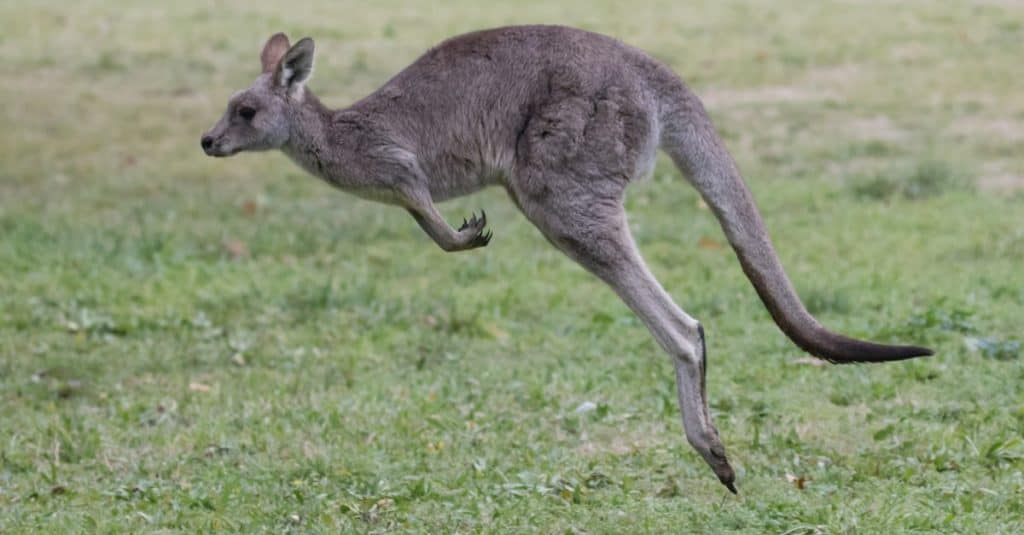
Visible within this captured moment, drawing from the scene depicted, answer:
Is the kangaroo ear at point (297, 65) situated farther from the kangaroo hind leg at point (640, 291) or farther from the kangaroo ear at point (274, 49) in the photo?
the kangaroo hind leg at point (640, 291)

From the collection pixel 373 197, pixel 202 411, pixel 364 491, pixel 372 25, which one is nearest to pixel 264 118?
pixel 373 197

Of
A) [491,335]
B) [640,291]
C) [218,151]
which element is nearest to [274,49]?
[218,151]

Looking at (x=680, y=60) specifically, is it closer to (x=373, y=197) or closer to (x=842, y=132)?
(x=842, y=132)

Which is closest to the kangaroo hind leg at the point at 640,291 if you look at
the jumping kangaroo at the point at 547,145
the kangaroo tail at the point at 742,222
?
the jumping kangaroo at the point at 547,145

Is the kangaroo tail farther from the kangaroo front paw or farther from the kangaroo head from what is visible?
the kangaroo head

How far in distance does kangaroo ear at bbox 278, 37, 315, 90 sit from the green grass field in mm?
1519

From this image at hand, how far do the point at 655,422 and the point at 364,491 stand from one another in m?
1.41

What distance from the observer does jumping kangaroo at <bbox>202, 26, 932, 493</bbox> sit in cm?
533

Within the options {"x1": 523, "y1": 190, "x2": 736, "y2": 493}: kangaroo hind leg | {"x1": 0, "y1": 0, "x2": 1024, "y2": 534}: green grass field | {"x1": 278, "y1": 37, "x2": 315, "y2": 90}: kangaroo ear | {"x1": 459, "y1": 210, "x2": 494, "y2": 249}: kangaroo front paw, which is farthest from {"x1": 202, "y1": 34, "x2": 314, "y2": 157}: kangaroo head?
{"x1": 0, "y1": 0, "x2": 1024, "y2": 534}: green grass field

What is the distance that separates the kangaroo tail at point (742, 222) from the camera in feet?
16.8

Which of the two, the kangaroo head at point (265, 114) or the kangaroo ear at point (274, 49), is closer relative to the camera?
the kangaroo head at point (265, 114)

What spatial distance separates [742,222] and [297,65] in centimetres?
166

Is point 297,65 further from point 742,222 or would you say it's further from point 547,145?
point 742,222

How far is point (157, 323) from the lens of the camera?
8.57 meters
